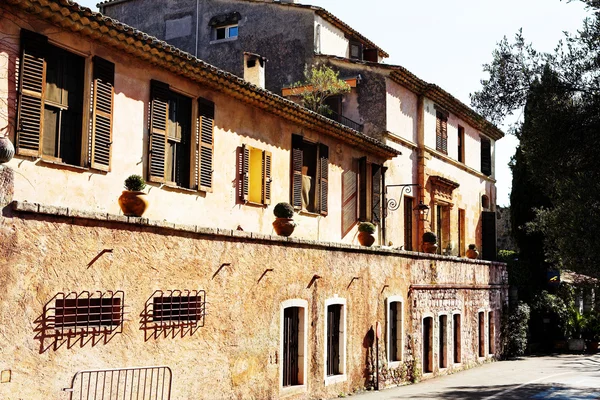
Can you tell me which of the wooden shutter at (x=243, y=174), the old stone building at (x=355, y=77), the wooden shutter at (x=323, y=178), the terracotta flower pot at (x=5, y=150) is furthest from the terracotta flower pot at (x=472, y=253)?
the terracotta flower pot at (x=5, y=150)

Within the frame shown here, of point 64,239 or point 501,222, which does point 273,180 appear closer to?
point 64,239

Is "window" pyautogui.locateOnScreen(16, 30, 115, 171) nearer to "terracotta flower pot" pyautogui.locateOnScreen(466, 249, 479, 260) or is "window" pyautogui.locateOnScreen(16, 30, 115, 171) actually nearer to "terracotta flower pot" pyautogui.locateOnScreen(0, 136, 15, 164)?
"terracotta flower pot" pyautogui.locateOnScreen(0, 136, 15, 164)

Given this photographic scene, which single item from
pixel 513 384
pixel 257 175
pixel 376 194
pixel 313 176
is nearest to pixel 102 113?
pixel 257 175

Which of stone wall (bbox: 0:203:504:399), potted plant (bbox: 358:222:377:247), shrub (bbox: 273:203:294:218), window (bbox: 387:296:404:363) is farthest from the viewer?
window (bbox: 387:296:404:363)

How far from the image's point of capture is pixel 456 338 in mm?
25594

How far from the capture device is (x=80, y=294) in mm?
10398

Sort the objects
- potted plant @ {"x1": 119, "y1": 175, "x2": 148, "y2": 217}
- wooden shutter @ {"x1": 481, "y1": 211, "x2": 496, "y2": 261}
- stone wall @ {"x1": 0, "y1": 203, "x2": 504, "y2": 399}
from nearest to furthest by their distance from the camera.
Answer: stone wall @ {"x1": 0, "y1": 203, "x2": 504, "y2": 399}
potted plant @ {"x1": 119, "y1": 175, "x2": 148, "y2": 217}
wooden shutter @ {"x1": 481, "y1": 211, "x2": 496, "y2": 261}

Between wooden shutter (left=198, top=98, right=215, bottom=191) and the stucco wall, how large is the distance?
190mm

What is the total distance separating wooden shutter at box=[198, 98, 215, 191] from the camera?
574 inches

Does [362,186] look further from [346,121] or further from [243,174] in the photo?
[243,174]

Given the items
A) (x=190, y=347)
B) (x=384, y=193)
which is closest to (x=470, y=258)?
(x=384, y=193)

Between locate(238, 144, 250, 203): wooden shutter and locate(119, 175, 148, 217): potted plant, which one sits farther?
locate(238, 144, 250, 203): wooden shutter

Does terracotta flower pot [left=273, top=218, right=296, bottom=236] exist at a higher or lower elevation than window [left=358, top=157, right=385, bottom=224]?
lower

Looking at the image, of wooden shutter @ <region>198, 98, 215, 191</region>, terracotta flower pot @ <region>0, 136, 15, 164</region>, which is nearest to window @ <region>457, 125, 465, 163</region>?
wooden shutter @ <region>198, 98, 215, 191</region>
